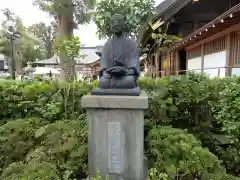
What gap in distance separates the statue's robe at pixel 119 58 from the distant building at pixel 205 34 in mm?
2745

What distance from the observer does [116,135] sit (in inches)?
106

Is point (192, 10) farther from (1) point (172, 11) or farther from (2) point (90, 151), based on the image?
(2) point (90, 151)

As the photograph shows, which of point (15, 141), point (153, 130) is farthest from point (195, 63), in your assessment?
point (15, 141)

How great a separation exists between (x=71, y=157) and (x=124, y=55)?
Answer: 1.63 metres

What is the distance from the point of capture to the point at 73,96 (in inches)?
166

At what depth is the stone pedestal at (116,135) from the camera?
2.61 meters

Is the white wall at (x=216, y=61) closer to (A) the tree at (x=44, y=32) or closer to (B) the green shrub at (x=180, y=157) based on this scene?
(B) the green shrub at (x=180, y=157)

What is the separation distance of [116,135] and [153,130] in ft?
2.94

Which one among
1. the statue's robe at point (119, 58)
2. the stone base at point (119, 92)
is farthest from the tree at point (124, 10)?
the stone base at point (119, 92)

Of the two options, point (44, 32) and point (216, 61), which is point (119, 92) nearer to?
point (216, 61)

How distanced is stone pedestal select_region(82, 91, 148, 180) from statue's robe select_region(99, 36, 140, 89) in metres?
0.26

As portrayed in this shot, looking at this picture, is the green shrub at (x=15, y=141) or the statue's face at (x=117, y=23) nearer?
the statue's face at (x=117, y=23)

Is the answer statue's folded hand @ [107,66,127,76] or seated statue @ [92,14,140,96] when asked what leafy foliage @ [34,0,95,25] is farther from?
statue's folded hand @ [107,66,127,76]

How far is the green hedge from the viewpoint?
281 centimetres
